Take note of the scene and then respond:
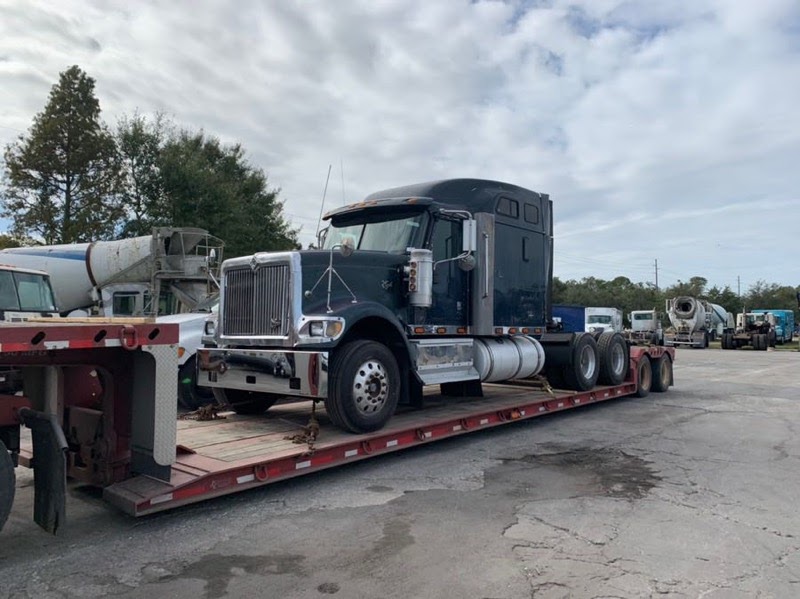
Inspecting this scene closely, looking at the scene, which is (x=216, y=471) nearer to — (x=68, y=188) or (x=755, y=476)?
(x=755, y=476)

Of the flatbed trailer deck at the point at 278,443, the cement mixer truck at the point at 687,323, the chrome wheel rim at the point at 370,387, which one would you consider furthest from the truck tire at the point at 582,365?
the cement mixer truck at the point at 687,323

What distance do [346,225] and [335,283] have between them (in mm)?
1739

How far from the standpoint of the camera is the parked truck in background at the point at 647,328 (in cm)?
3788

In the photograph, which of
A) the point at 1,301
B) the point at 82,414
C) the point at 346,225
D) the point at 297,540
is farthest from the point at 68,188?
the point at 297,540

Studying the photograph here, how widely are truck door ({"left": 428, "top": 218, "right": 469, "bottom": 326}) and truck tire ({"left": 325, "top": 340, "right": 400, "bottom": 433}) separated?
53.2 inches

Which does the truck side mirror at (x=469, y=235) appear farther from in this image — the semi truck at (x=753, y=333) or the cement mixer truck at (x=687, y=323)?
the semi truck at (x=753, y=333)

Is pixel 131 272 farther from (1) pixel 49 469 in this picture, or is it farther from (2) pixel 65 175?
(1) pixel 49 469

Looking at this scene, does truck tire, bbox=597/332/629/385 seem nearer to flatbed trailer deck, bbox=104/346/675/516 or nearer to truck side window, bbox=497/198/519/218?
flatbed trailer deck, bbox=104/346/675/516

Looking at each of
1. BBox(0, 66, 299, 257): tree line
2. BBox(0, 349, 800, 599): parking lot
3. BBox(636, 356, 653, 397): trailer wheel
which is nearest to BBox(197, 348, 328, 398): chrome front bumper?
BBox(0, 349, 800, 599): parking lot

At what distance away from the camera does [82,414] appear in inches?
188

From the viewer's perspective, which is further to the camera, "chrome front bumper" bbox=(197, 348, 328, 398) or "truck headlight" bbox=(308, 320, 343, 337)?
"truck headlight" bbox=(308, 320, 343, 337)

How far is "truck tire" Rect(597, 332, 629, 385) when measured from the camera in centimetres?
1099

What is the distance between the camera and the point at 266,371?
611 cm

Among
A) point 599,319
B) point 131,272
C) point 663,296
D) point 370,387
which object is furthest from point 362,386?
point 663,296
